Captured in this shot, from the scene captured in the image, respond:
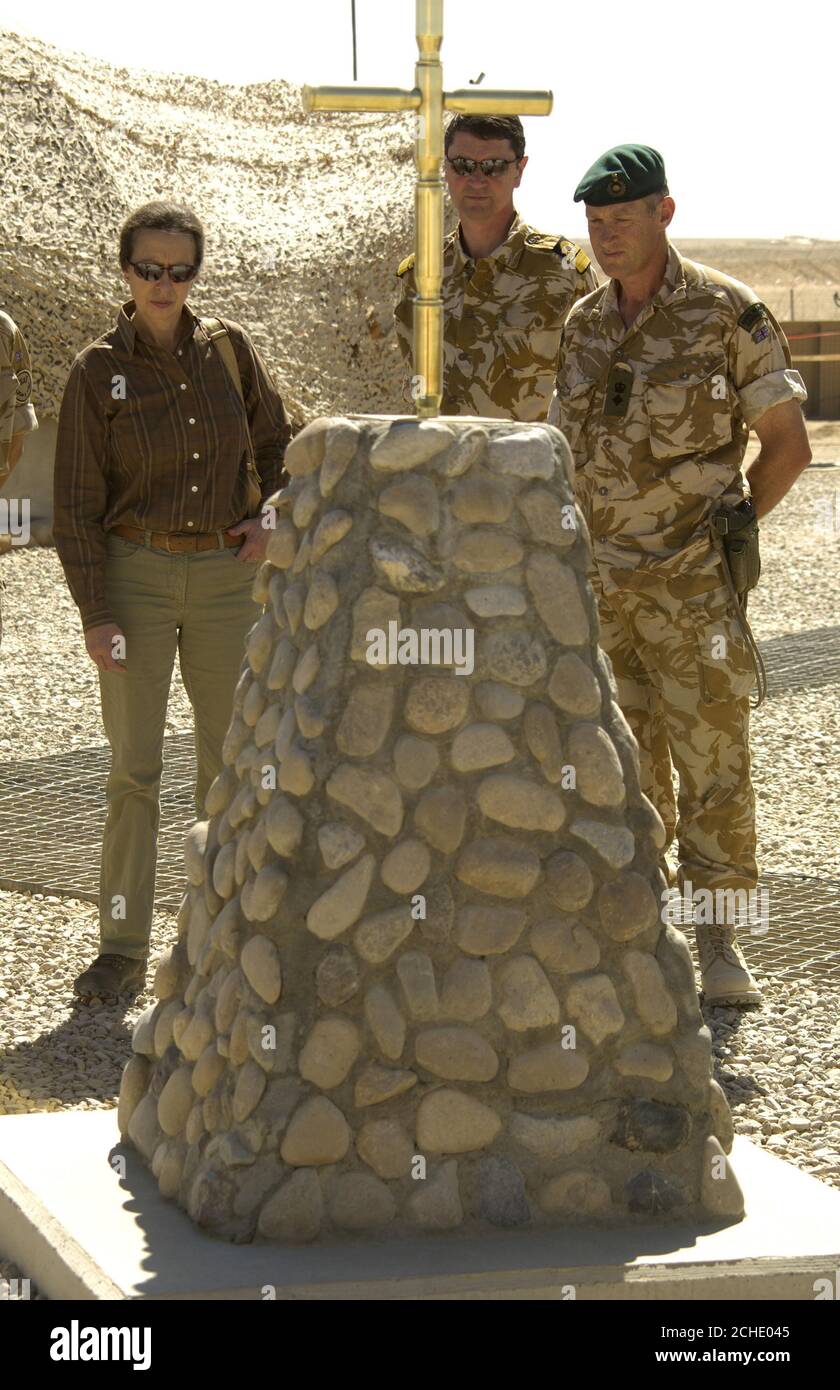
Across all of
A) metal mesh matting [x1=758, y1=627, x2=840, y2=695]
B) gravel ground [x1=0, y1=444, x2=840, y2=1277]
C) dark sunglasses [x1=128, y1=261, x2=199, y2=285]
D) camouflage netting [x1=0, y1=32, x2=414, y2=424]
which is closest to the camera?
gravel ground [x1=0, y1=444, x2=840, y2=1277]

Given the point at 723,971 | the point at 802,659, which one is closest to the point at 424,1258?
the point at 723,971

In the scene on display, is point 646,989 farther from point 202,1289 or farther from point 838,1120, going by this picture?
point 838,1120

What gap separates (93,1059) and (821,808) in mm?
3589

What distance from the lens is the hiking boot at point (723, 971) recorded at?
487cm

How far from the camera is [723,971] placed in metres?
4.87

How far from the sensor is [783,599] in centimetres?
1253

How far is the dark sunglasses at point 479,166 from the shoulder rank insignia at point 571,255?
28 centimetres

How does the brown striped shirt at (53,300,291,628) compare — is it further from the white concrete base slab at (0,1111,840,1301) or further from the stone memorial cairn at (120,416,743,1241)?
the white concrete base slab at (0,1111,840,1301)

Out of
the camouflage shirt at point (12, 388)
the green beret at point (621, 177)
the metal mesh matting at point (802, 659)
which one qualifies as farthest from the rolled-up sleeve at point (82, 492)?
the metal mesh matting at point (802, 659)

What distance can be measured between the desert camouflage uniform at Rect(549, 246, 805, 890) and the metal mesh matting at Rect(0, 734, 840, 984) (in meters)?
0.72

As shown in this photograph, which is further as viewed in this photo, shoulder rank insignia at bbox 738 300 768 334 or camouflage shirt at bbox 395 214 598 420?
camouflage shirt at bbox 395 214 598 420

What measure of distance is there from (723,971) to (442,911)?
2.06 m

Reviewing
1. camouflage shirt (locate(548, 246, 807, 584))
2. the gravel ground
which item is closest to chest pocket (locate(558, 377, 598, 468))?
camouflage shirt (locate(548, 246, 807, 584))

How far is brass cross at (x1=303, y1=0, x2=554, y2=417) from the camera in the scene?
9.78 ft
